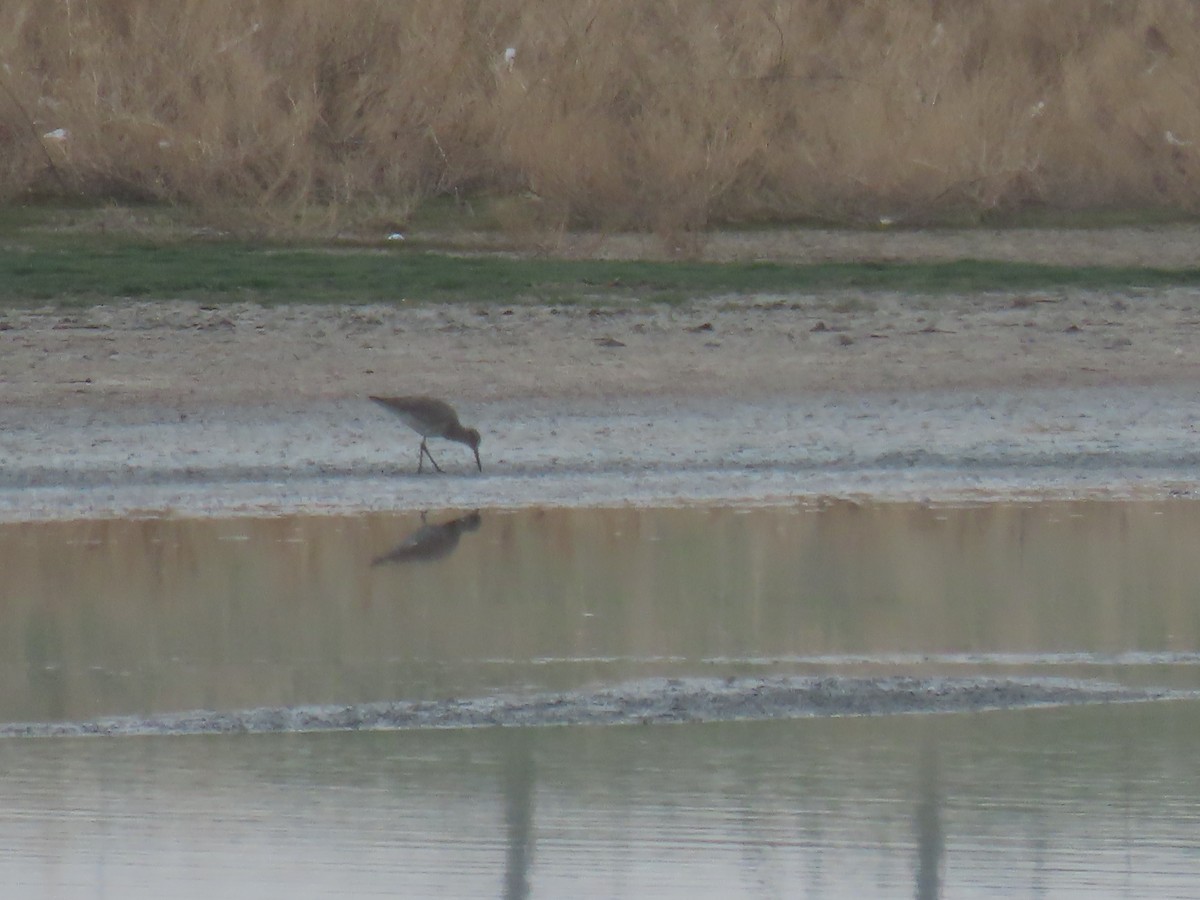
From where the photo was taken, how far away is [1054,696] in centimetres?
553

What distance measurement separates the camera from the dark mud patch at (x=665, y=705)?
5211 millimetres

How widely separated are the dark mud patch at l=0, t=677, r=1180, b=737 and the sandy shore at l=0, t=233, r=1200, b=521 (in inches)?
109

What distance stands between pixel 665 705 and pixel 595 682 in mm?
285

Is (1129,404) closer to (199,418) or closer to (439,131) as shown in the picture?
(199,418)

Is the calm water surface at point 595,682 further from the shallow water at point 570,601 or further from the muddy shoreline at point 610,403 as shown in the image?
the muddy shoreline at point 610,403

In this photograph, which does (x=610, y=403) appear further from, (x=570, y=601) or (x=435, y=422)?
(x=570, y=601)

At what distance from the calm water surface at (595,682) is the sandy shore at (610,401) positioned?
2.18 feet

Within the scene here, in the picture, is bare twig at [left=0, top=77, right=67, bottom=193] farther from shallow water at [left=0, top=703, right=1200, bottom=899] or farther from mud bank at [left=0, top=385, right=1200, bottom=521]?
shallow water at [left=0, top=703, right=1200, bottom=899]

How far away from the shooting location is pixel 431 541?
752cm

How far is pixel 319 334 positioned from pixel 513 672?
19.1 ft

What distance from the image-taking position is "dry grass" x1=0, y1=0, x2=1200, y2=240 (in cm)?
1639

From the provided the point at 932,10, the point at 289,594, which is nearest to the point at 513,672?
the point at 289,594

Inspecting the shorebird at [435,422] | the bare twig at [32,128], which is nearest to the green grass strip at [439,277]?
the bare twig at [32,128]

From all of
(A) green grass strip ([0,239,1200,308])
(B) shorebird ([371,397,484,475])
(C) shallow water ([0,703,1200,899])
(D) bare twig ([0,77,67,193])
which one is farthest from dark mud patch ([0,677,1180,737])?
(D) bare twig ([0,77,67,193])
